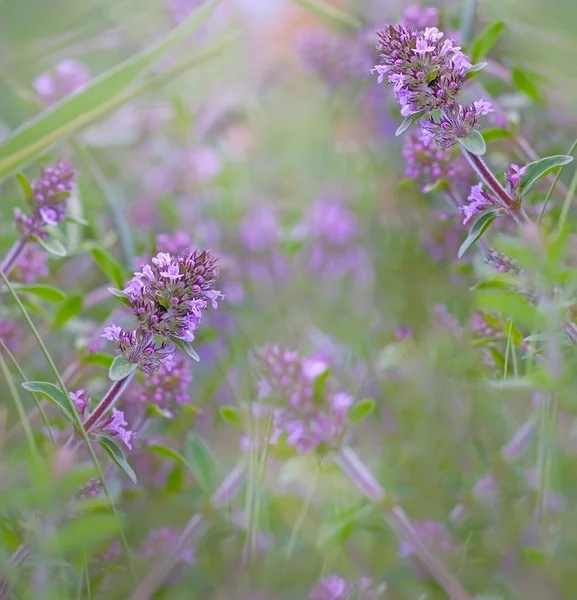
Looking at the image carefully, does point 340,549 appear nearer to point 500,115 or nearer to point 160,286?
point 160,286

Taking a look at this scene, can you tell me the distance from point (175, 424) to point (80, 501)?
375 millimetres

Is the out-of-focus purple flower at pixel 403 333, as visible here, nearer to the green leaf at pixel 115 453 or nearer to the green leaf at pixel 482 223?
the green leaf at pixel 482 223

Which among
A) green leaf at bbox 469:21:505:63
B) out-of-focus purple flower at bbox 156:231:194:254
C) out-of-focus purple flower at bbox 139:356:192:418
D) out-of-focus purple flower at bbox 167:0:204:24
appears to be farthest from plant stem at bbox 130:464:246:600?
out-of-focus purple flower at bbox 167:0:204:24

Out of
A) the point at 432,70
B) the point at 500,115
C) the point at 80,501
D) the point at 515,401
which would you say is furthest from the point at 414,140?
the point at 80,501

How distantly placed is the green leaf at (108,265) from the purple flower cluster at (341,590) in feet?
1.71

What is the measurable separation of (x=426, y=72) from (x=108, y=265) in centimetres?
55

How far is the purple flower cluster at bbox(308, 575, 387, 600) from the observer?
3.11ft

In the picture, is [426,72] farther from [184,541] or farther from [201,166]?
[201,166]

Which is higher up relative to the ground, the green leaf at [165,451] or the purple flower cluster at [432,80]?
the purple flower cluster at [432,80]

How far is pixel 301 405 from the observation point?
1.05 m

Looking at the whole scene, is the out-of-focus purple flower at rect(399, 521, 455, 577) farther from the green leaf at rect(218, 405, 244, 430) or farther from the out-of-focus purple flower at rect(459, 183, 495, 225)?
the out-of-focus purple flower at rect(459, 183, 495, 225)

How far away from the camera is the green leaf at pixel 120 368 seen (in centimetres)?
78

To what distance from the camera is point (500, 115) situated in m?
1.21

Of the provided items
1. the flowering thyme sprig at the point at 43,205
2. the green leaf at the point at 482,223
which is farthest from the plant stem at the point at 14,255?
the green leaf at the point at 482,223
